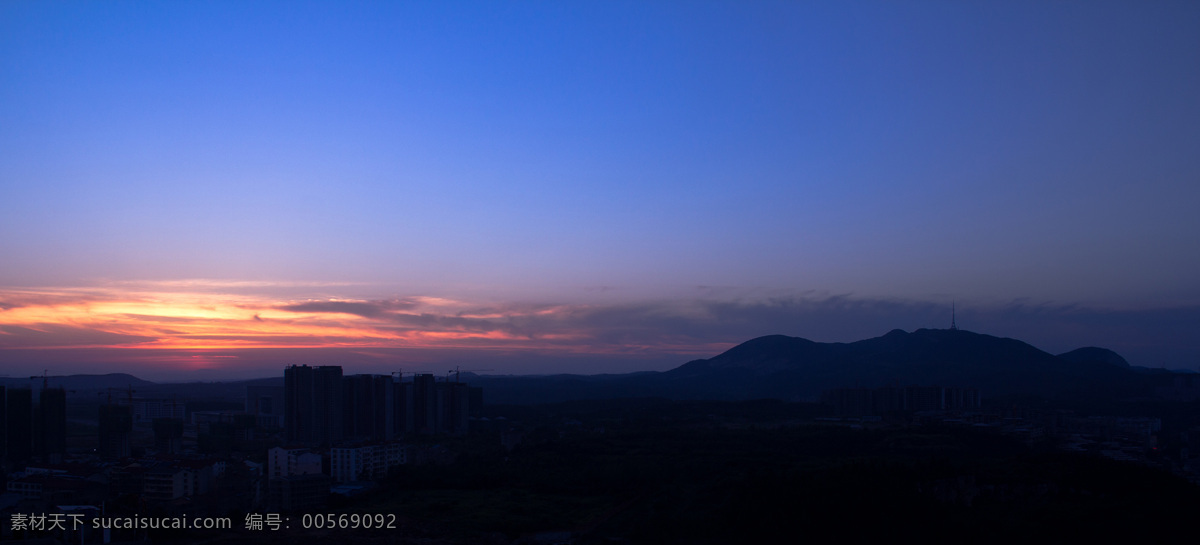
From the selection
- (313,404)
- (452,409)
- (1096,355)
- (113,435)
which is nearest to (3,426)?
(113,435)

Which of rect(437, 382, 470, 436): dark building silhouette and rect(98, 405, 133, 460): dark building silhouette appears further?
rect(437, 382, 470, 436): dark building silhouette

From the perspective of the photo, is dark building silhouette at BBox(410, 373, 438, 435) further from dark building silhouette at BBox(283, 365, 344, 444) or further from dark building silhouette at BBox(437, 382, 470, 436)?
dark building silhouette at BBox(283, 365, 344, 444)

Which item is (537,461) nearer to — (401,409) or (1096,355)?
(401,409)

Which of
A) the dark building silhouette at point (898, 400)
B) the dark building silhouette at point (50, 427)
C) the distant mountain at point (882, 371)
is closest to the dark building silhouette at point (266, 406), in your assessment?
the dark building silhouette at point (50, 427)

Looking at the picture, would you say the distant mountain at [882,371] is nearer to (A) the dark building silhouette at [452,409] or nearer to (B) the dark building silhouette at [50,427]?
(A) the dark building silhouette at [452,409]

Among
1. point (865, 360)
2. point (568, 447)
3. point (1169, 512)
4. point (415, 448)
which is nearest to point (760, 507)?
point (1169, 512)

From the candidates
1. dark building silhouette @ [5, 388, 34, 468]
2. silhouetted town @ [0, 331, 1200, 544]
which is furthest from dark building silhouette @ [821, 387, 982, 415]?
dark building silhouette @ [5, 388, 34, 468]
